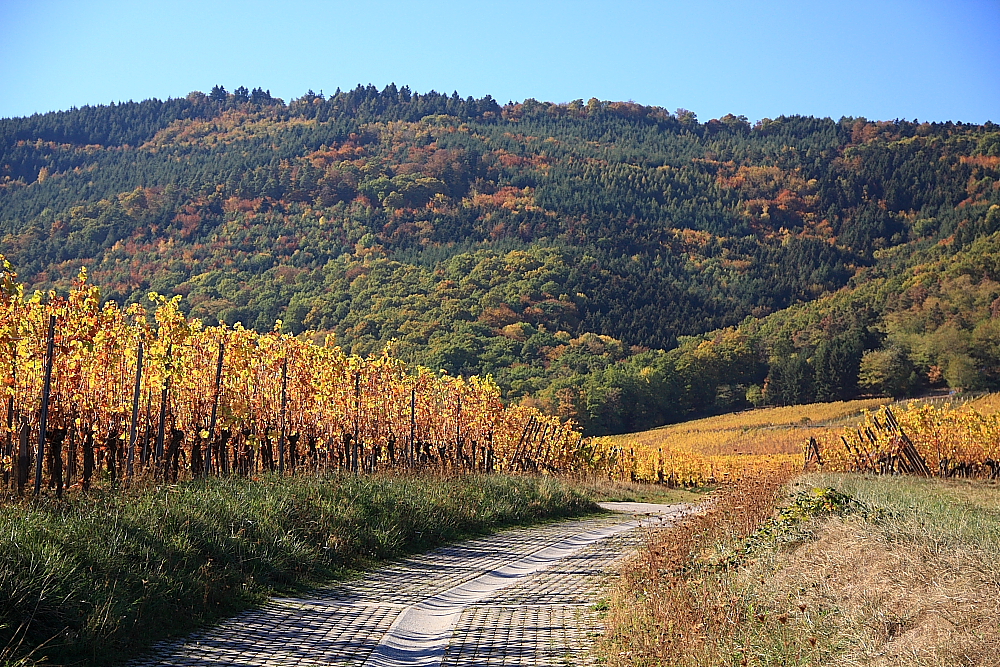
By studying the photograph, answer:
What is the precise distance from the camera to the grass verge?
4.99m

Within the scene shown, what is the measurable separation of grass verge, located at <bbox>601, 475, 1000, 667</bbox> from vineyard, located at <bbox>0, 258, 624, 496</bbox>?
6269mm

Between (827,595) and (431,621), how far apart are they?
12.0 feet

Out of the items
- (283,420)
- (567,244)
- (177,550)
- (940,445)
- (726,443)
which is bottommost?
(726,443)

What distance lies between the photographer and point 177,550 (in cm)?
866

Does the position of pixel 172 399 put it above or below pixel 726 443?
above

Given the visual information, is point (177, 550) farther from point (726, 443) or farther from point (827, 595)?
point (726, 443)

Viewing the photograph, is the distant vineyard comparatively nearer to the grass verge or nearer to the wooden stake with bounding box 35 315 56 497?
the grass verge

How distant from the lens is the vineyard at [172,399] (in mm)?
11867

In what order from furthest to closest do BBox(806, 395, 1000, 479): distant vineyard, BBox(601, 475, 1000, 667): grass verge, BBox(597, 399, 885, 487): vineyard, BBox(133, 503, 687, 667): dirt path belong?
BBox(597, 399, 885, 487): vineyard < BBox(806, 395, 1000, 479): distant vineyard < BBox(133, 503, 687, 667): dirt path < BBox(601, 475, 1000, 667): grass verge

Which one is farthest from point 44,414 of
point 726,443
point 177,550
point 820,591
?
point 726,443

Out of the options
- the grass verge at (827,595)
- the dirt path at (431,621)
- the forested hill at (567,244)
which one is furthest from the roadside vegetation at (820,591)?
the forested hill at (567,244)

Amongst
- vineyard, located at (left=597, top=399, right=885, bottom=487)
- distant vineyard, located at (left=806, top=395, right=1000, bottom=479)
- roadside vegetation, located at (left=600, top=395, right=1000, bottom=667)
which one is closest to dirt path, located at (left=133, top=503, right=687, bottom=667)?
roadside vegetation, located at (left=600, top=395, right=1000, bottom=667)

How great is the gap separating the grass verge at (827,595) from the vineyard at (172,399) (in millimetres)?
6269

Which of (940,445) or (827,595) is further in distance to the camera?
(940,445)
